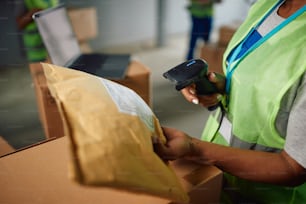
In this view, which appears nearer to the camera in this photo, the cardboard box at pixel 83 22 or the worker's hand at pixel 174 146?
the worker's hand at pixel 174 146

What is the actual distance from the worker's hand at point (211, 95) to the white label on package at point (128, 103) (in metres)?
0.26

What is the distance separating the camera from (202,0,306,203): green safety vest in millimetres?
654

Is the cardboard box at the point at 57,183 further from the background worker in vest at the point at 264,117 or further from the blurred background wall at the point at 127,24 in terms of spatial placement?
the blurred background wall at the point at 127,24

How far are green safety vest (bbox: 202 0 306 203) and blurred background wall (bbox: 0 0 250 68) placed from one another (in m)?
2.92

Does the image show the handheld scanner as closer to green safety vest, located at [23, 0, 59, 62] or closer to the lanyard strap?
the lanyard strap

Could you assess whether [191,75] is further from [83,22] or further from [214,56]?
[83,22]

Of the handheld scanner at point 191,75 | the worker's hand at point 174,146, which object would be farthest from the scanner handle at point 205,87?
the worker's hand at point 174,146

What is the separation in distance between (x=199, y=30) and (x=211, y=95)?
259cm

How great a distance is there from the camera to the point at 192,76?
0.78 m

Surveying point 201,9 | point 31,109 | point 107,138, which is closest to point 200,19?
point 201,9

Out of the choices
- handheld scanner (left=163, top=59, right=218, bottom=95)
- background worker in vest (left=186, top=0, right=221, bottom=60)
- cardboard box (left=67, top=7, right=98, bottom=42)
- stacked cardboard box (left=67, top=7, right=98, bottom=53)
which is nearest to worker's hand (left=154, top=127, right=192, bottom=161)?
handheld scanner (left=163, top=59, right=218, bottom=95)

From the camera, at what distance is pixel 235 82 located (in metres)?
0.79

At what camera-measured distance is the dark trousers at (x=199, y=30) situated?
326cm

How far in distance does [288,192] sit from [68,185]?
535mm
